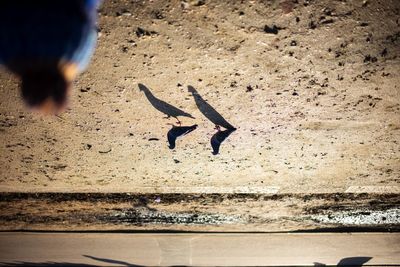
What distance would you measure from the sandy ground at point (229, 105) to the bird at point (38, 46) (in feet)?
3.42

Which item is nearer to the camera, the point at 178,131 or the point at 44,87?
the point at 44,87

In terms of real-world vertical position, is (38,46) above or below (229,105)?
below

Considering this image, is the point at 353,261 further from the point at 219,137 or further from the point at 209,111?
the point at 209,111

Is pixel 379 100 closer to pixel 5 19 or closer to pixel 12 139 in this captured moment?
pixel 5 19

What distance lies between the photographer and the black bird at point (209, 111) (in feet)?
6.94

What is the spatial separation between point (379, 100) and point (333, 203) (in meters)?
1.17

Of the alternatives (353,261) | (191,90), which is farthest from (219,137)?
(353,261)

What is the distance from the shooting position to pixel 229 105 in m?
2.16

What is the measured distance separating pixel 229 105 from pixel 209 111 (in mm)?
160

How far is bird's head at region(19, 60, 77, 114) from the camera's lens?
0.84 metres

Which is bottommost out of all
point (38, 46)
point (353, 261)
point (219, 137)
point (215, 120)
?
point (353, 261)

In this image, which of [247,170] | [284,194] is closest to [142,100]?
[247,170]

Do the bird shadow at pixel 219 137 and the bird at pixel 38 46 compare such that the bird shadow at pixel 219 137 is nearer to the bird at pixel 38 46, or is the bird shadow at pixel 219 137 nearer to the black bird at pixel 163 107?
the black bird at pixel 163 107

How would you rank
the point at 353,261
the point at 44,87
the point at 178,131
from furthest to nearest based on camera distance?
the point at 353,261 < the point at 178,131 < the point at 44,87
